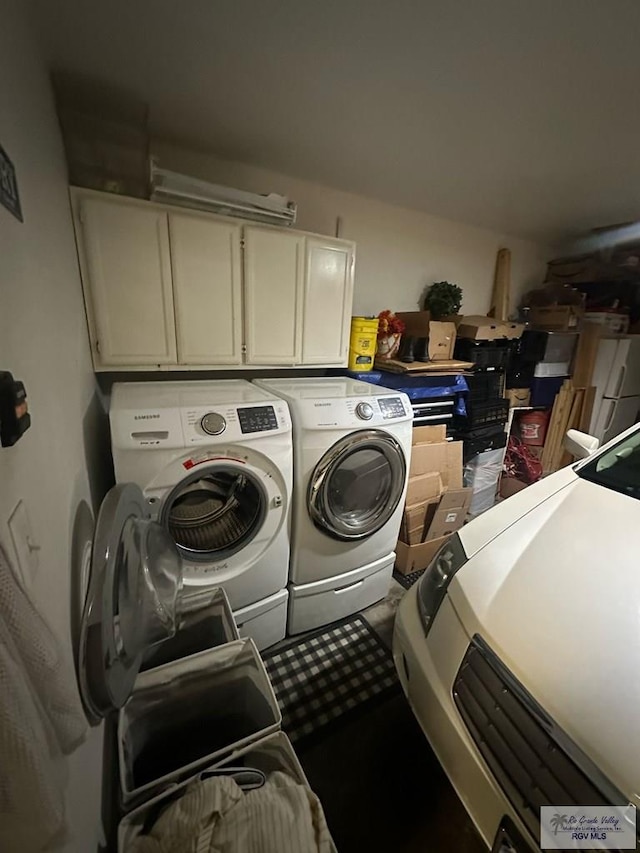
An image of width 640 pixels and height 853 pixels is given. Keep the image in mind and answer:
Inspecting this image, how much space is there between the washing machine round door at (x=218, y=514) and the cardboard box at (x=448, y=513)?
1231mm

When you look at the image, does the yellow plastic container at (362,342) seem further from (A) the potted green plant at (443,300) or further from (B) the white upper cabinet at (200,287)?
(A) the potted green plant at (443,300)

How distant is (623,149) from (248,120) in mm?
1753

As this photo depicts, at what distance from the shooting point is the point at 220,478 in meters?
1.41

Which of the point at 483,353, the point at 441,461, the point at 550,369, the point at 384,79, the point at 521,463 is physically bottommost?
the point at 521,463

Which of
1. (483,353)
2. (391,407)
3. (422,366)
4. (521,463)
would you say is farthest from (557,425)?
(391,407)

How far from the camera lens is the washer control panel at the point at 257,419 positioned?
1.28 m

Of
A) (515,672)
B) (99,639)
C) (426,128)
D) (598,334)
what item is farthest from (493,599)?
(598,334)

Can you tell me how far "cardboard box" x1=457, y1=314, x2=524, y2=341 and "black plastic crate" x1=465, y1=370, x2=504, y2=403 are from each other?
258 mm

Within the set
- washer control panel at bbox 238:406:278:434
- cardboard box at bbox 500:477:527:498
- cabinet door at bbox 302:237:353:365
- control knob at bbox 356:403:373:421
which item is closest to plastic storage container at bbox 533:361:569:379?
cardboard box at bbox 500:477:527:498

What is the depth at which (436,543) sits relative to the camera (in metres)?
2.17

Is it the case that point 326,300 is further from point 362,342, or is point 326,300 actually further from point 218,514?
point 218,514

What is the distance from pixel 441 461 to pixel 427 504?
1.03ft

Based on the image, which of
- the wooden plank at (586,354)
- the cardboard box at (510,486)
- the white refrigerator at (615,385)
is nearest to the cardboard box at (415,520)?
the cardboard box at (510,486)

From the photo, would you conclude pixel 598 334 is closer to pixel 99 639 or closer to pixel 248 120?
pixel 248 120
